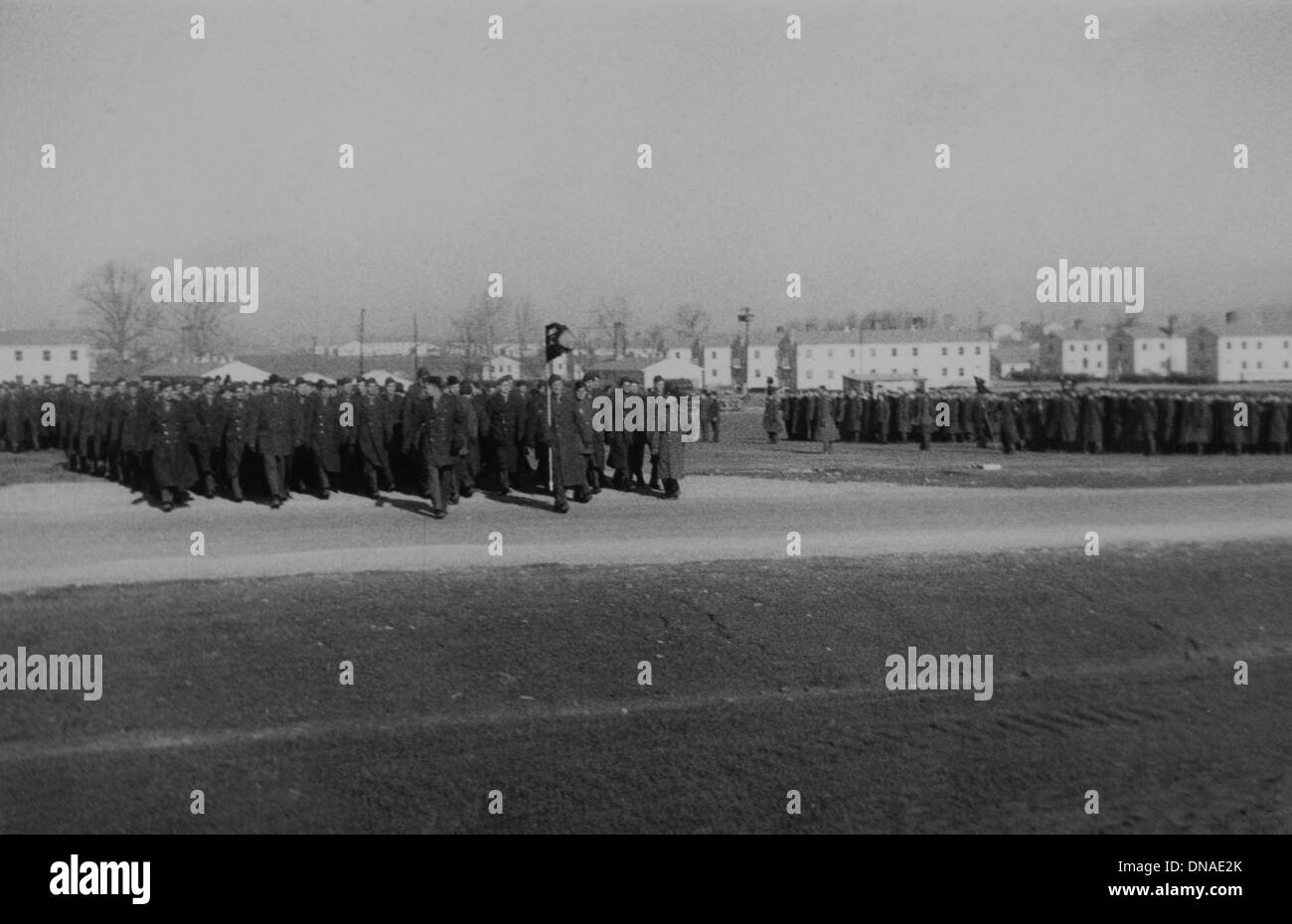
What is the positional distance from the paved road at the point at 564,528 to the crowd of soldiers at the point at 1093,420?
30.2 feet

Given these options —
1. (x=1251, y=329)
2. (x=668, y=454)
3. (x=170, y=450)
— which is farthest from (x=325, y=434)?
(x=1251, y=329)

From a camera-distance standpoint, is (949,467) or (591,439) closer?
(591,439)

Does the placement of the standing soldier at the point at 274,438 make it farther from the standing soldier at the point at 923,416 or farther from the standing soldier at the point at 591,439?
the standing soldier at the point at 923,416

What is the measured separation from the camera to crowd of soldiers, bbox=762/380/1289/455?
26469 millimetres

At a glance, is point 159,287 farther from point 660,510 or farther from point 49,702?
point 660,510

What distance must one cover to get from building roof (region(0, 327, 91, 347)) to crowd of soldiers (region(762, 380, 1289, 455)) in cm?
1830

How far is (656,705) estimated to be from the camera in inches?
342

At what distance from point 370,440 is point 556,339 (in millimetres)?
2950

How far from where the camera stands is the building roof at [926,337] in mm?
62000

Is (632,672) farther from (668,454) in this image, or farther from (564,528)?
(668,454)

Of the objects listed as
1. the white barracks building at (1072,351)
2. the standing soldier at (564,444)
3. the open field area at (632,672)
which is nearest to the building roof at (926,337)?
the white barracks building at (1072,351)

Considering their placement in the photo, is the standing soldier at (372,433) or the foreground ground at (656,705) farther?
the standing soldier at (372,433)

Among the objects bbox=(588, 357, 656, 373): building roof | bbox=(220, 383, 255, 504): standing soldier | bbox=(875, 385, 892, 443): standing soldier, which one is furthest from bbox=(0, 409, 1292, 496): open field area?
bbox=(588, 357, 656, 373): building roof

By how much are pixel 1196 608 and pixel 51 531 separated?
12.2m
